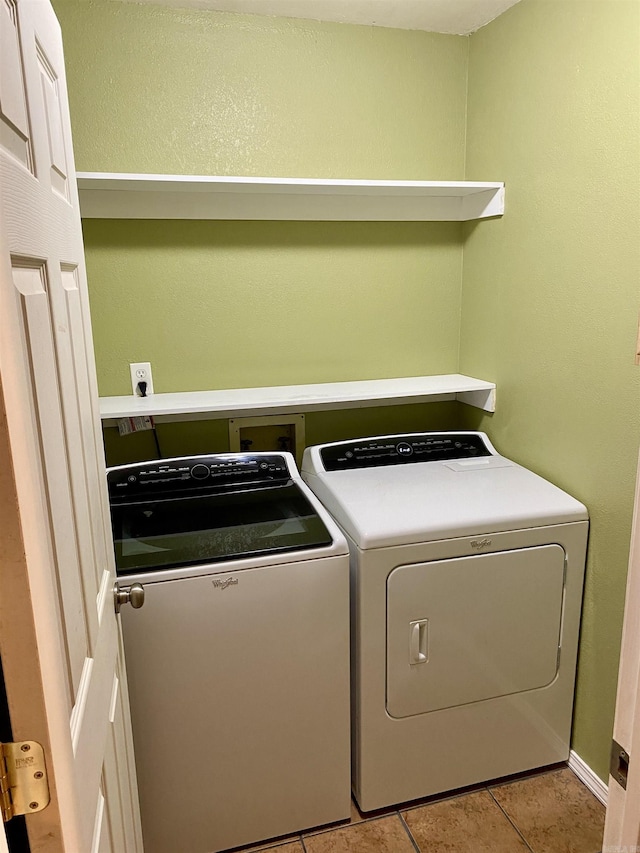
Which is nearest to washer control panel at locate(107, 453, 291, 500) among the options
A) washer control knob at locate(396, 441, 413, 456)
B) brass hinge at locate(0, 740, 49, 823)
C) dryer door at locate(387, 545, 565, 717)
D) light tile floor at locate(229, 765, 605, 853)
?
washer control knob at locate(396, 441, 413, 456)

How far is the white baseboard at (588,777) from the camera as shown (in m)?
1.89

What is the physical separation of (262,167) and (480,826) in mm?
2245

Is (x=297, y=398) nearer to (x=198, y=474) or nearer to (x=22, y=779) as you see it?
(x=198, y=474)

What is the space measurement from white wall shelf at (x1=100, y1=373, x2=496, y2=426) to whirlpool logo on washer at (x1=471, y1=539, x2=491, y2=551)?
0.64 m

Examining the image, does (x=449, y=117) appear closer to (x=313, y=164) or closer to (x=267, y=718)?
(x=313, y=164)

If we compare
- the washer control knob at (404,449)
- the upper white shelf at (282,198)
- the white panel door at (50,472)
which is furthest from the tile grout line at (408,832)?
the upper white shelf at (282,198)

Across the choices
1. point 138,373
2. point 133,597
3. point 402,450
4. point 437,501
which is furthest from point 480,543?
point 138,373

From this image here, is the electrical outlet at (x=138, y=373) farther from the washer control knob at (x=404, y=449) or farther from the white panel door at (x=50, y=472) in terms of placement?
the white panel door at (x=50, y=472)

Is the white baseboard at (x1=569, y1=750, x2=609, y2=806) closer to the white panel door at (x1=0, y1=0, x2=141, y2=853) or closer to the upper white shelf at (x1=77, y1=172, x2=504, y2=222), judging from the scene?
the white panel door at (x1=0, y1=0, x2=141, y2=853)

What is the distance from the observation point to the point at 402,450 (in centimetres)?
227

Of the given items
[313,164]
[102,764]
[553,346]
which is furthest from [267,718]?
[313,164]

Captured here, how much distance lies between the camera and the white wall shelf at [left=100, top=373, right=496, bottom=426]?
2.03 meters

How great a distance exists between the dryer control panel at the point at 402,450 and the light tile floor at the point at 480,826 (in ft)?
3.59

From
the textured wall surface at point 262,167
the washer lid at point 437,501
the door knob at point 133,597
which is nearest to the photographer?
the door knob at point 133,597
